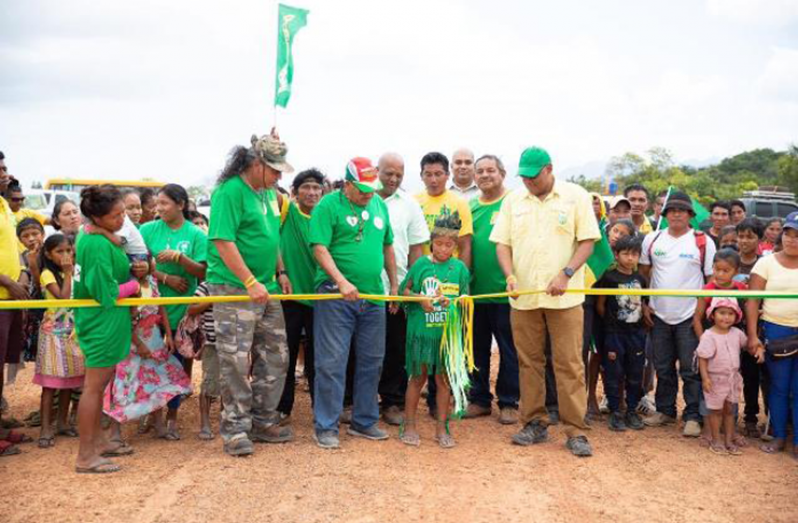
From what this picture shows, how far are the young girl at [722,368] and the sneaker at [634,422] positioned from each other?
60cm

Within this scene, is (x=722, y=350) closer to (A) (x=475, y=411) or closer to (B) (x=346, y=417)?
(A) (x=475, y=411)

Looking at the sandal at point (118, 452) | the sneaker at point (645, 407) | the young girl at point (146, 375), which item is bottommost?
the sandal at point (118, 452)

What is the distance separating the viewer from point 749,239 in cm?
655

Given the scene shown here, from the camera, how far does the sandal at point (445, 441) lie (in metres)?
5.60

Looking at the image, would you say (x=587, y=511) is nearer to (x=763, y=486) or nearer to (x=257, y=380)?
(x=763, y=486)

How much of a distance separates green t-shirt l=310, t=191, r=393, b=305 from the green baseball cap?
1.19 meters

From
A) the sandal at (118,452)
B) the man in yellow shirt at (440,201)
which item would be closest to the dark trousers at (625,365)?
the man in yellow shirt at (440,201)

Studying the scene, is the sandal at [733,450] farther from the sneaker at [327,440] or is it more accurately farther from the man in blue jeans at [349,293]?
the sneaker at [327,440]

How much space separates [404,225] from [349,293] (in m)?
1.13

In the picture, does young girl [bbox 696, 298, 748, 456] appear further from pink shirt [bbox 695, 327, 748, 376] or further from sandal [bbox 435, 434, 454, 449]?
sandal [bbox 435, 434, 454, 449]

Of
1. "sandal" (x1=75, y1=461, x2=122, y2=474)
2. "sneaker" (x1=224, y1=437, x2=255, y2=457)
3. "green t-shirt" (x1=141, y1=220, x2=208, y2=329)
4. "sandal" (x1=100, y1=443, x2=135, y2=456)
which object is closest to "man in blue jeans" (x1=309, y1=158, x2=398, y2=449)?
"sneaker" (x1=224, y1=437, x2=255, y2=457)

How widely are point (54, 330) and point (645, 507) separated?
458cm

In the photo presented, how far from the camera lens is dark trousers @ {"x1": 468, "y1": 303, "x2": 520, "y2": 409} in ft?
21.3

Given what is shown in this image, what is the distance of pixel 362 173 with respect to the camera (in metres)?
5.35
